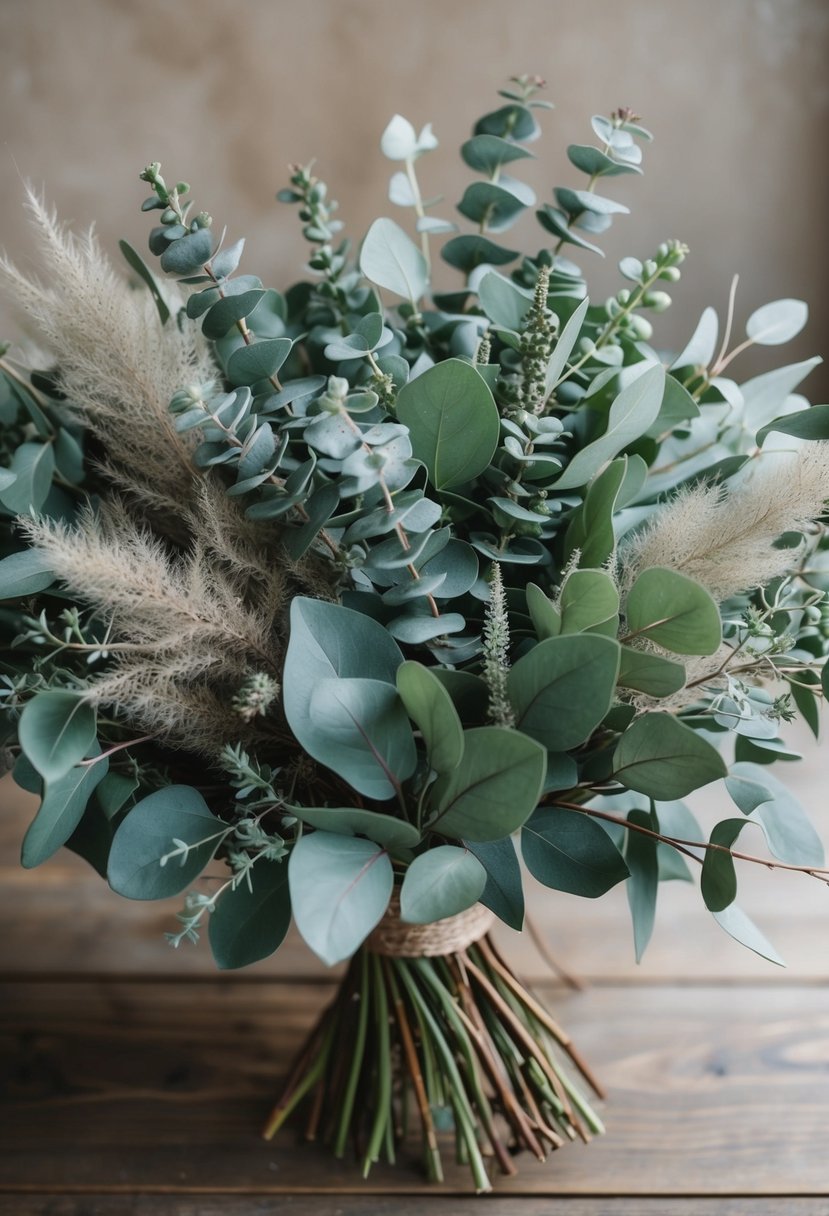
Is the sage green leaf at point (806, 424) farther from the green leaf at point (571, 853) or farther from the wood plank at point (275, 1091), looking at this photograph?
the wood plank at point (275, 1091)

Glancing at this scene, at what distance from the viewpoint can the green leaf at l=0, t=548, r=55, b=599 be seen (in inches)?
14.8

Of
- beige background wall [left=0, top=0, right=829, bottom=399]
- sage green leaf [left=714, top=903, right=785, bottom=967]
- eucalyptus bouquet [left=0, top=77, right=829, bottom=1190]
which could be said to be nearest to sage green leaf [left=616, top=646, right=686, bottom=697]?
eucalyptus bouquet [left=0, top=77, right=829, bottom=1190]

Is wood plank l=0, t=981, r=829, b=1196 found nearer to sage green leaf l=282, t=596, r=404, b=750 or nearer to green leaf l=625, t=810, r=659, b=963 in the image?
green leaf l=625, t=810, r=659, b=963

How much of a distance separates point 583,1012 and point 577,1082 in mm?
55

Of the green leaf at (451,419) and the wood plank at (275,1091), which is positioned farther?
the wood plank at (275,1091)

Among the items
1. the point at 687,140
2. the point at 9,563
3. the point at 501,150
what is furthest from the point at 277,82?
the point at 9,563

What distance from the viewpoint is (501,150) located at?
0.46 metres

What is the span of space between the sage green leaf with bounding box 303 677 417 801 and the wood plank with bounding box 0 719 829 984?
358 mm

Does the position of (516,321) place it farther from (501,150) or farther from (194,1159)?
(194,1159)

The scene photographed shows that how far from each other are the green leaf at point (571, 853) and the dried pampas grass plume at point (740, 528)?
10 centimetres

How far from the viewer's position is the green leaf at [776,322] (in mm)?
497

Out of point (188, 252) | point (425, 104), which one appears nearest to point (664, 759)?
point (188, 252)

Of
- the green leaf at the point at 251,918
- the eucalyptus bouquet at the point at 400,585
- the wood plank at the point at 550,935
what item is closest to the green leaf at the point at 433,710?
the eucalyptus bouquet at the point at 400,585

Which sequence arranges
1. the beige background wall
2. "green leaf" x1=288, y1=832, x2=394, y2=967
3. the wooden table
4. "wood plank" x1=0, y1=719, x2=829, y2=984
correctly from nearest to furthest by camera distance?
"green leaf" x1=288, y1=832, x2=394, y2=967
the wooden table
"wood plank" x1=0, y1=719, x2=829, y2=984
the beige background wall
